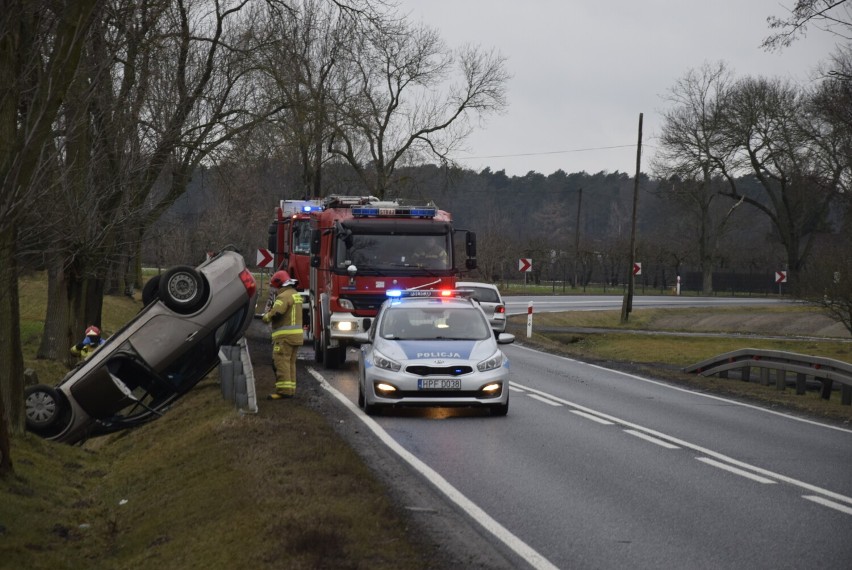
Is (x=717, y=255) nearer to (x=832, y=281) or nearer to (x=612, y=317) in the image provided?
(x=612, y=317)

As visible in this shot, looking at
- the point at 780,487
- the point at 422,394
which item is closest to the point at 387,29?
the point at 422,394

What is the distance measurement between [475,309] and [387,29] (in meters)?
7.02

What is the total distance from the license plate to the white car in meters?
15.7

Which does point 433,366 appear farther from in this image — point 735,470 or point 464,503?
point 464,503

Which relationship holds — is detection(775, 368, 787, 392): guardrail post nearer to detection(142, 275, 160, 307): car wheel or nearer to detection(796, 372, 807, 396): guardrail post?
detection(796, 372, 807, 396): guardrail post

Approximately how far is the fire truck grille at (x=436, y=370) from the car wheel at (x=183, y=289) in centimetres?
419

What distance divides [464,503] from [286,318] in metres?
7.62

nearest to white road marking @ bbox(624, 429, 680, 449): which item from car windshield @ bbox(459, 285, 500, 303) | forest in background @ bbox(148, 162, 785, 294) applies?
forest in background @ bbox(148, 162, 785, 294)

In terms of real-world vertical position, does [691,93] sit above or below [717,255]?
above

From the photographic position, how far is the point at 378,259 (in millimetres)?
21547

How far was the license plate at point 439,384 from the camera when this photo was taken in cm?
1495

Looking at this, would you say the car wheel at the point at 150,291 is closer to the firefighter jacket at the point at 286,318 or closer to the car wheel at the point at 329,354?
the firefighter jacket at the point at 286,318

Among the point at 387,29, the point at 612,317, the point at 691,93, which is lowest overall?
the point at 612,317

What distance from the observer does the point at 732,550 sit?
7773 mm
